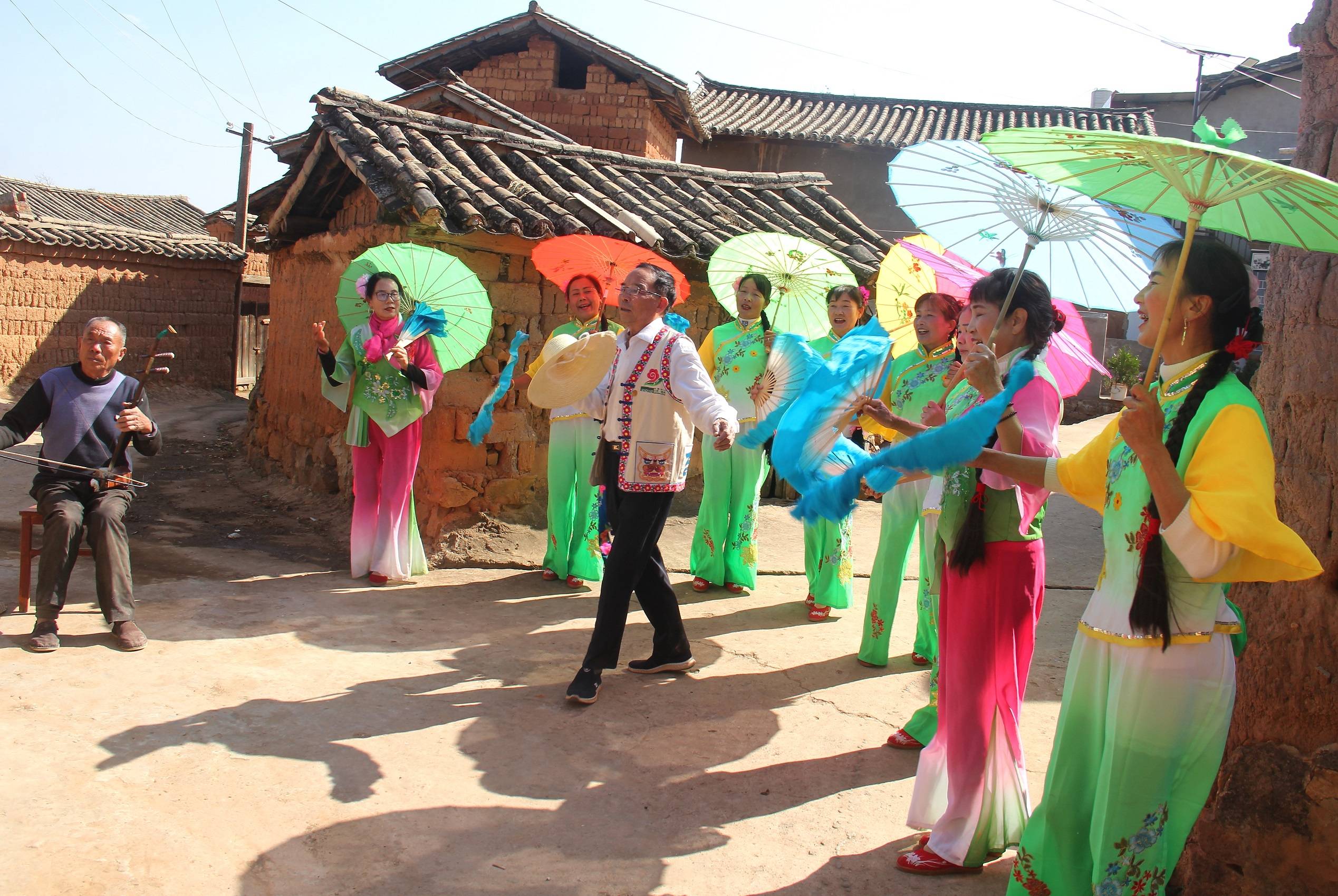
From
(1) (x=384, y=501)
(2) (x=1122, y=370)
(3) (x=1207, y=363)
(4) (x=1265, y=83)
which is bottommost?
(1) (x=384, y=501)

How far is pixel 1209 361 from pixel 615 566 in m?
2.59

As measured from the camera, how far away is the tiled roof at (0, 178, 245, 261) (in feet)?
49.3

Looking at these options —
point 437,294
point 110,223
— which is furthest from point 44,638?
point 110,223

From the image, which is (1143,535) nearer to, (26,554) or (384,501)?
(384,501)


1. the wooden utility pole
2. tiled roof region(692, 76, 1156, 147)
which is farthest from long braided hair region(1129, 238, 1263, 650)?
tiled roof region(692, 76, 1156, 147)

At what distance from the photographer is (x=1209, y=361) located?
234cm

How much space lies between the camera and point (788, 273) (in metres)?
6.22

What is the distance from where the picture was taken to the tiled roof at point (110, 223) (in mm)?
15023

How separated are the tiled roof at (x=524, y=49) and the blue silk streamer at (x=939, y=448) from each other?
13.4 metres

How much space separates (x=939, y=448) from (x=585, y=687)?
7.83 ft

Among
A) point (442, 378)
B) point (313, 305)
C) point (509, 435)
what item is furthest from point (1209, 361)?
point (313, 305)

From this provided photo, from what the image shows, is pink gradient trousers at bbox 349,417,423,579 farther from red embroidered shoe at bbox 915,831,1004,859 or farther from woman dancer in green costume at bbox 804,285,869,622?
red embroidered shoe at bbox 915,831,1004,859

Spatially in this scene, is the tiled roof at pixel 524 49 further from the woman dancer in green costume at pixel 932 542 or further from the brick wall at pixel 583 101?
the woman dancer in green costume at pixel 932 542

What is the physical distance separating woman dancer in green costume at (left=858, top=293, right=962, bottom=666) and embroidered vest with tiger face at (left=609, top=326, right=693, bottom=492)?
3.17 feet
